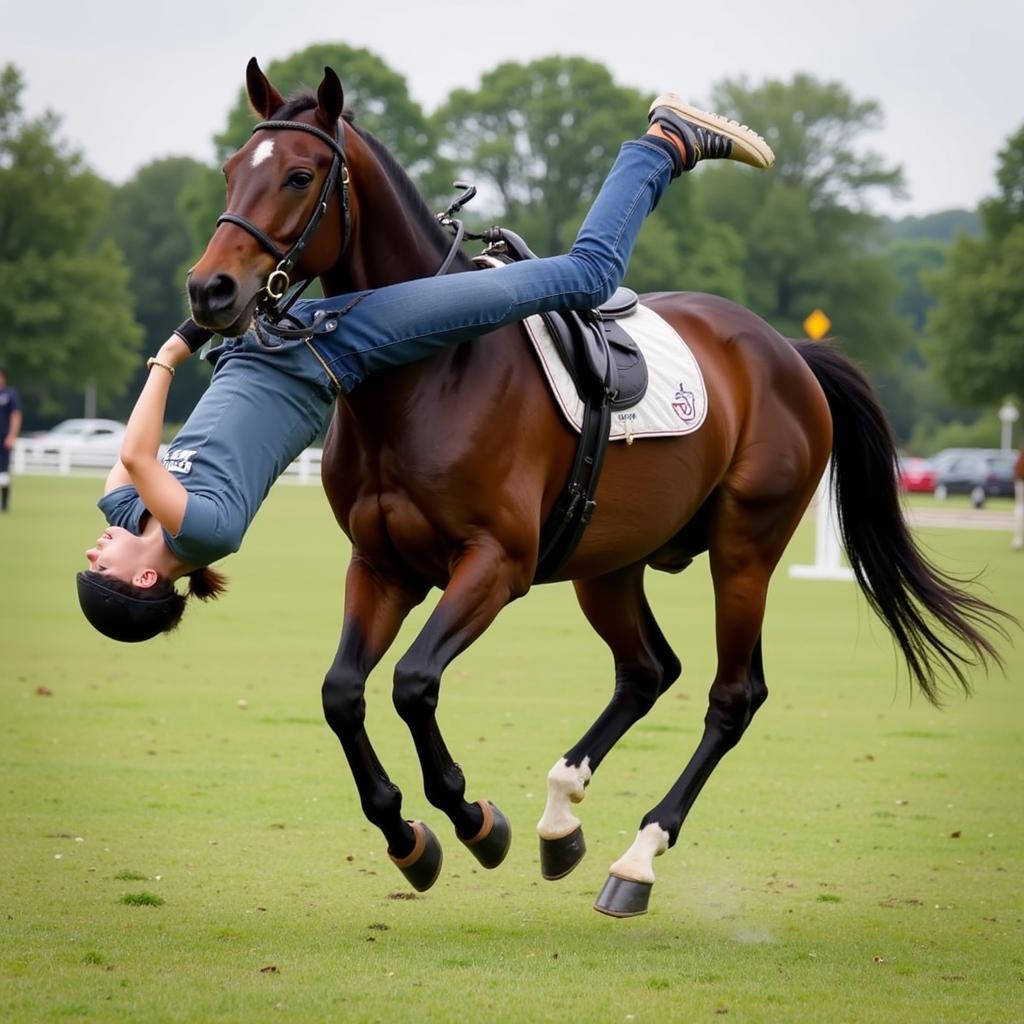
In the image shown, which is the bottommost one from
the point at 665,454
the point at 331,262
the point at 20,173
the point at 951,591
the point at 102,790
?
the point at 102,790

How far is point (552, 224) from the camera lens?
230 feet

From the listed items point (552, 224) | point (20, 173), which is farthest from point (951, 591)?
point (552, 224)

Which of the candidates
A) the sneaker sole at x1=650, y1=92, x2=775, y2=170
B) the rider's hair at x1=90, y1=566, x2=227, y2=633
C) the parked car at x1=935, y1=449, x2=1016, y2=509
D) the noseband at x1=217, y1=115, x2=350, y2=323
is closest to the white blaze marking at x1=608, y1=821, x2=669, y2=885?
the rider's hair at x1=90, y1=566, x2=227, y2=633

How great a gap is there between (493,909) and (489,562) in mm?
1696

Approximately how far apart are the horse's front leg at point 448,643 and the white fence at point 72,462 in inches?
1637

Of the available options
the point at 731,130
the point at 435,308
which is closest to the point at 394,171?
the point at 435,308

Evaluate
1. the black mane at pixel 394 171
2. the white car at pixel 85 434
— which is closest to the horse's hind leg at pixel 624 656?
the black mane at pixel 394 171

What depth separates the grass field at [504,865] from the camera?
505 cm

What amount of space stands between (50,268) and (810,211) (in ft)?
129

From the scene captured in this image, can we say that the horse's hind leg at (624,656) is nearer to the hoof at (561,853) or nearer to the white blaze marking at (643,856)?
the hoof at (561,853)

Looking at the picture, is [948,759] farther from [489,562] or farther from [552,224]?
[552,224]

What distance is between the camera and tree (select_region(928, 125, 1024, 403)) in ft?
175

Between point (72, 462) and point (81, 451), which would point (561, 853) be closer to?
point (81, 451)

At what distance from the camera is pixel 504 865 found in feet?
23.9
